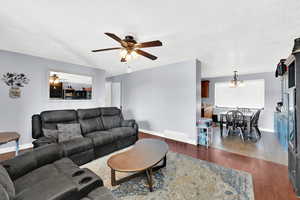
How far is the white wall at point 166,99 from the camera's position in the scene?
144 inches

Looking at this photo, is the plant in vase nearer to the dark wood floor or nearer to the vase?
the vase

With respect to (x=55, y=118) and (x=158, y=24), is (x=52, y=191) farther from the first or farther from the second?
(x=158, y=24)

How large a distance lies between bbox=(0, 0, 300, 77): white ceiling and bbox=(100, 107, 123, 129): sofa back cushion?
1706 mm

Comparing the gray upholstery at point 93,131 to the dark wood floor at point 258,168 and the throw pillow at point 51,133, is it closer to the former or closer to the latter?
the throw pillow at point 51,133

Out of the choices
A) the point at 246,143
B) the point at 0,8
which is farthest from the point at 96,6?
the point at 246,143

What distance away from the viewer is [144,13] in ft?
5.58

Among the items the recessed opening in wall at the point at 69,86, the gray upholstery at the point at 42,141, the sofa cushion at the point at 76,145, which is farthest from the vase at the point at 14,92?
the sofa cushion at the point at 76,145

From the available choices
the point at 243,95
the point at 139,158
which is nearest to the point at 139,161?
the point at 139,158

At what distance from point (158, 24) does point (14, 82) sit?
3.77 meters

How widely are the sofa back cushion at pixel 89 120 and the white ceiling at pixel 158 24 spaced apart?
153 cm

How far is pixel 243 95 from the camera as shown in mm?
5750

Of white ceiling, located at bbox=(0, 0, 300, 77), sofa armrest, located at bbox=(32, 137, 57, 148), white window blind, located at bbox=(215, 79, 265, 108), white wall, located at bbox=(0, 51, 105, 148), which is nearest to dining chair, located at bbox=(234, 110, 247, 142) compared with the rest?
white ceiling, located at bbox=(0, 0, 300, 77)

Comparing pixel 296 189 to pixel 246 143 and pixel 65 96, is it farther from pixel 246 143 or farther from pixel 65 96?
pixel 65 96

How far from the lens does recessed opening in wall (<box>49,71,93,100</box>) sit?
3815mm
